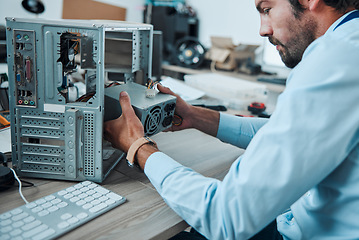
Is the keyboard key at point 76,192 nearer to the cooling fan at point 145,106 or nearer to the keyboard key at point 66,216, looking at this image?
the keyboard key at point 66,216

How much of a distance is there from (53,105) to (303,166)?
59cm

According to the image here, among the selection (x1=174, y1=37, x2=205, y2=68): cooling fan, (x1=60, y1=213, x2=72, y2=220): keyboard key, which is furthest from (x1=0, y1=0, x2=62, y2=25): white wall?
(x1=60, y1=213, x2=72, y2=220): keyboard key

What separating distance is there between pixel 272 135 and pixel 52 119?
54cm

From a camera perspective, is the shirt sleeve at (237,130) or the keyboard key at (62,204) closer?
the keyboard key at (62,204)

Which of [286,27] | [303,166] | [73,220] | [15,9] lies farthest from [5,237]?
[15,9]

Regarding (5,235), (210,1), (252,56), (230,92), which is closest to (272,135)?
(5,235)

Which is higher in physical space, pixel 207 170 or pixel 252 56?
pixel 252 56

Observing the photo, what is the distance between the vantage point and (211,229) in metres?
0.66

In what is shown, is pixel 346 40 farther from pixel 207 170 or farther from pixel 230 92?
pixel 230 92

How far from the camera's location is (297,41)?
88 centimetres

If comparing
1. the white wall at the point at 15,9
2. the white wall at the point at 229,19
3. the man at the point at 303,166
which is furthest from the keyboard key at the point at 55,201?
the white wall at the point at 229,19

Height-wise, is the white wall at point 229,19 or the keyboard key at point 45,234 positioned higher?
the white wall at point 229,19

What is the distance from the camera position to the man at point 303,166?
0.58 metres

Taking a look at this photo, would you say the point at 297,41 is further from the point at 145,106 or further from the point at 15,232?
the point at 15,232
